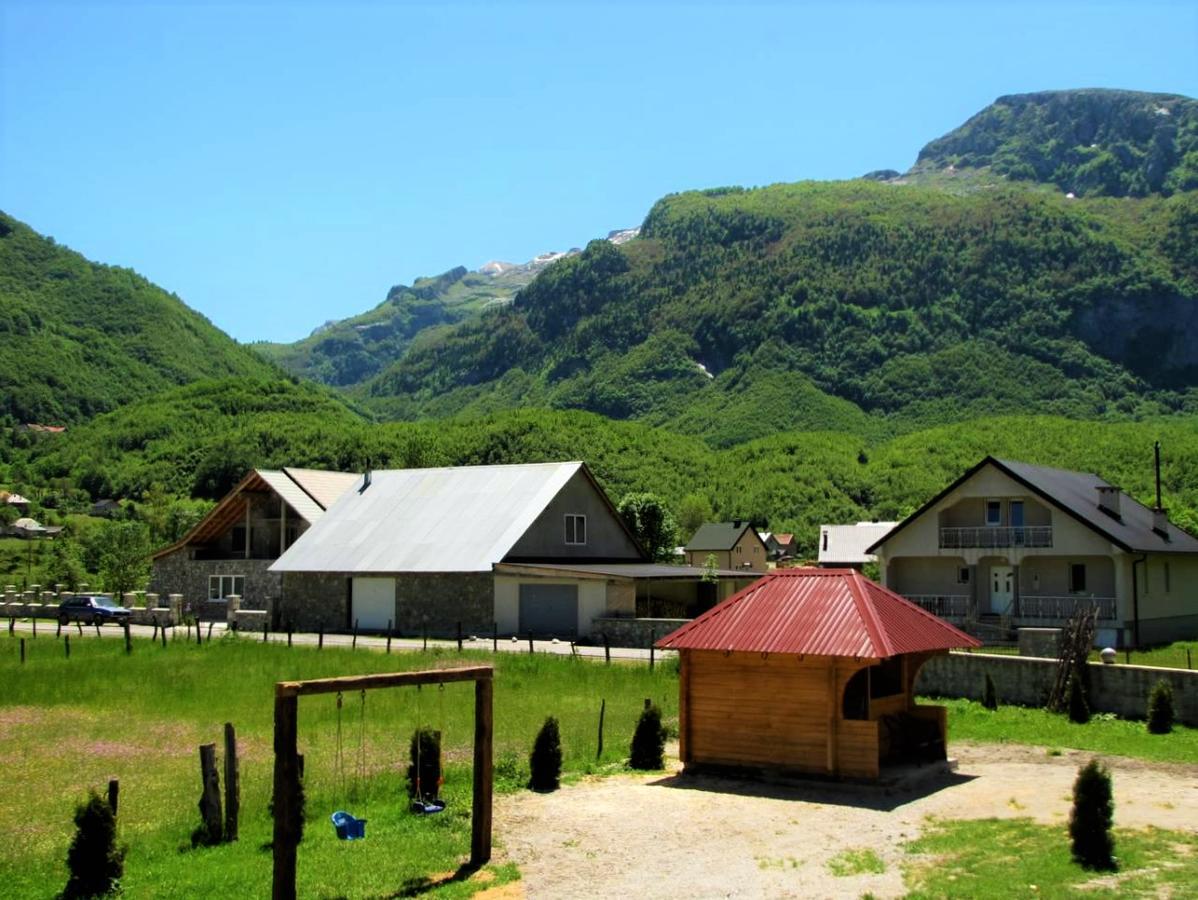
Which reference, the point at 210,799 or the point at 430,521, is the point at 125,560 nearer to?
the point at 430,521

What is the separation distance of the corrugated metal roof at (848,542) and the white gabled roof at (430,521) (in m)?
31.5

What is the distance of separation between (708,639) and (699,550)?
81402mm

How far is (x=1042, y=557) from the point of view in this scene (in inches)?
1710

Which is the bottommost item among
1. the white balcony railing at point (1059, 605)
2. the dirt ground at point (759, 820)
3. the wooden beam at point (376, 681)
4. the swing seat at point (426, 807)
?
the dirt ground at point (759, 820)

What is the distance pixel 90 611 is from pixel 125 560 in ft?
54.0

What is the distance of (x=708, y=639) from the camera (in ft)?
59.8

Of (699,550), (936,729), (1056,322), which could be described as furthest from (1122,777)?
(1056,322)

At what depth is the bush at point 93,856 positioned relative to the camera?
12.0m

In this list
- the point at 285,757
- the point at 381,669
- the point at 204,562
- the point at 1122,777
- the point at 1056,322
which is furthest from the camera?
the point at 1056,322

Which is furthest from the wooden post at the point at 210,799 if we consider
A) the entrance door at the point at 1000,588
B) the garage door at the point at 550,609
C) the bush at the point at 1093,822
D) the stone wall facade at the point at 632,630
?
the entrance door at the point at 1000,588

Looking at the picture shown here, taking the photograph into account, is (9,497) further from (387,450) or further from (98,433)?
(387,450)

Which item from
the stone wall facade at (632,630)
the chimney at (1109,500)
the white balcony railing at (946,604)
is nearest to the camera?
the stone wall facade at (632,630)

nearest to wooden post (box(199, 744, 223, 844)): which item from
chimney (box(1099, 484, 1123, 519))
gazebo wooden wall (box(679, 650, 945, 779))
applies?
gazebo wooden wall (box(679, 650, 945, 779))

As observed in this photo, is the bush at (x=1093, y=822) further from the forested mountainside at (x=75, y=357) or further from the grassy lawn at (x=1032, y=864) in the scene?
the forested mountainside at (x=75, y=357)
